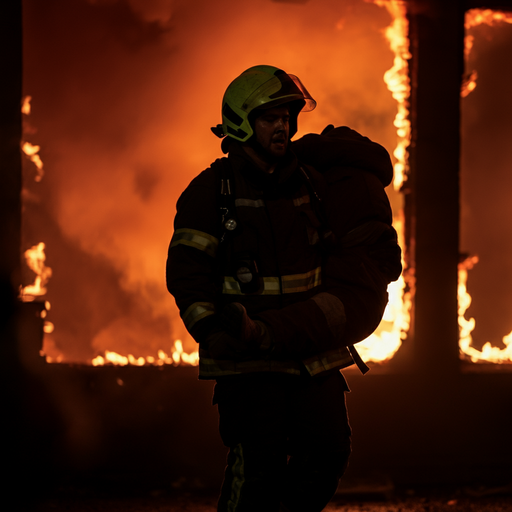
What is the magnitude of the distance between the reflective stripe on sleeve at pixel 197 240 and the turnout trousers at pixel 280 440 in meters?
0.59

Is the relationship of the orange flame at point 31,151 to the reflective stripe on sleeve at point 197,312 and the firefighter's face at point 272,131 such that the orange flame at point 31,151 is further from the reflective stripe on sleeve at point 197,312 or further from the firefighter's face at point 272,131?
the reflective stripe on sleeve at point 197,312

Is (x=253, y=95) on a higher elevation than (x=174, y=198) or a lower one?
higher

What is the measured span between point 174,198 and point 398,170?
5.49ft

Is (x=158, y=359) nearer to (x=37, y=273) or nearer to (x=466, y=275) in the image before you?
(x=37, y=273)

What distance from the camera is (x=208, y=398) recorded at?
430 centimetres

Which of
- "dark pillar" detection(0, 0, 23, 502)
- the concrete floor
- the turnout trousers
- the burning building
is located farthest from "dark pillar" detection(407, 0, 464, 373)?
"dark pillar" detection(0, 0, 23, 502)

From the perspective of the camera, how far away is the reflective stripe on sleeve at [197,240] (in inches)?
103

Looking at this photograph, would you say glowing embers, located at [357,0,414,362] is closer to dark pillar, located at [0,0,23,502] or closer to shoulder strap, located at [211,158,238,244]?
shoulder strap, located at [211,158,238,244]

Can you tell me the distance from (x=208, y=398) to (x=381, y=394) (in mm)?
1254

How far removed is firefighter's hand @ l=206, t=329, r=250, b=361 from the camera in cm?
249

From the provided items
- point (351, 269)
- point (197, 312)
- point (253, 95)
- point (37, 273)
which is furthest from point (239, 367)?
point (37, 273)

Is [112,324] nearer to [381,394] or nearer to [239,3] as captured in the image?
[381,394]

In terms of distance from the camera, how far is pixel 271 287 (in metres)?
2.73

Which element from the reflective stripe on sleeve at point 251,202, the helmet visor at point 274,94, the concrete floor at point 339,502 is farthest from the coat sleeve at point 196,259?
the concrete floor at point 339,502
